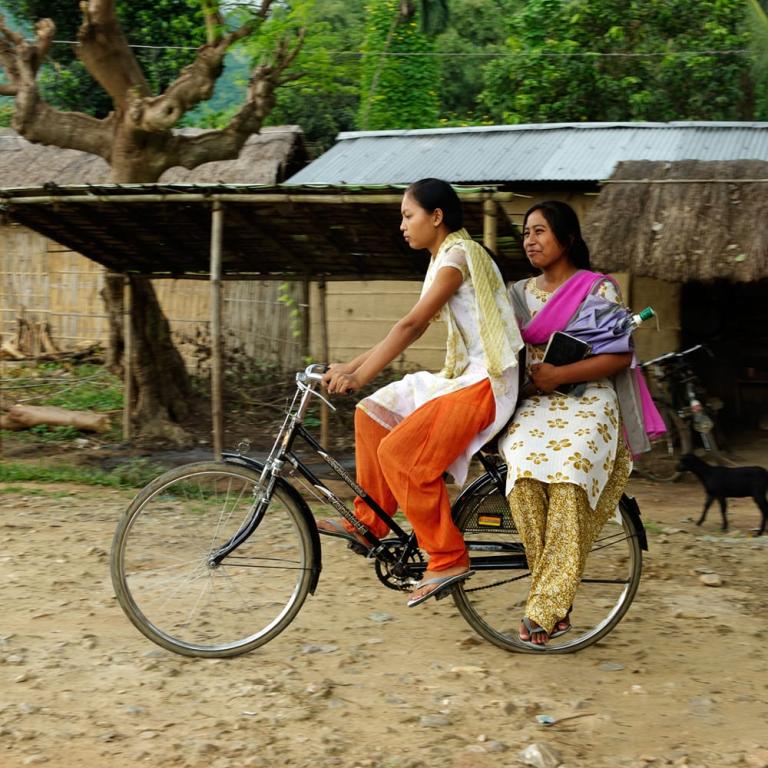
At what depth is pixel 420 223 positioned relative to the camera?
365 centimetres

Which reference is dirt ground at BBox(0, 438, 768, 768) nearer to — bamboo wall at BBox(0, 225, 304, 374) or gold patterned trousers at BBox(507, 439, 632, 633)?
gold patterned trousers at BBox(507, 439, 632, 633)

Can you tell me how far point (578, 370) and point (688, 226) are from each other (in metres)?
5.74

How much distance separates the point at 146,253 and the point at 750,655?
6.63m

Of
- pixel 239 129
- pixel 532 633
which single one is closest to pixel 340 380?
pixel 532 633

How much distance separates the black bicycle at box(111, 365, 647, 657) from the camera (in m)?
3.68

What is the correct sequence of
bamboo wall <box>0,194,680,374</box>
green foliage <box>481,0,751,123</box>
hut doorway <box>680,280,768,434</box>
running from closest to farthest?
bamboo wall <box>0,194,680,374</box>
hut doorway <box>680,280,768,434</box>
green foliage <box>481,0,751,123</box>

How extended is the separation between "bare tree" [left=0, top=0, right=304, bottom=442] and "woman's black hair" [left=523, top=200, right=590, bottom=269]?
6.59 m

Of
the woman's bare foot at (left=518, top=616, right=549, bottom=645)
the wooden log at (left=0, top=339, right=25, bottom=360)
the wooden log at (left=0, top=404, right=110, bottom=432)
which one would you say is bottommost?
the wooden log at (left=0, top=339, right=25, bottom=360)

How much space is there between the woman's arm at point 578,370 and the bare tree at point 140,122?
22.0ft

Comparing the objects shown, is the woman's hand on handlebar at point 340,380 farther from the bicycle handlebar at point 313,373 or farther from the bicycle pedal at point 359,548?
the bicycle pedal at point 359,548

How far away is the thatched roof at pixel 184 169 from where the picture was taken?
15.7 m

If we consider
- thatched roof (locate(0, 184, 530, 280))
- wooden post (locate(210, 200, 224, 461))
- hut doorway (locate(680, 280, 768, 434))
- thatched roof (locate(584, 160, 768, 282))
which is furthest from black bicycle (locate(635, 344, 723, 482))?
wooden post (locate(210, 200, 224, 461))

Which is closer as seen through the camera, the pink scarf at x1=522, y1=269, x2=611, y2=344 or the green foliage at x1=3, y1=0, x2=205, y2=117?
the pink scarf at x1=522, y1=269, x2=611, y2=344

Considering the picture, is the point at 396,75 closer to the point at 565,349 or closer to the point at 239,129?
the point at 239,129
